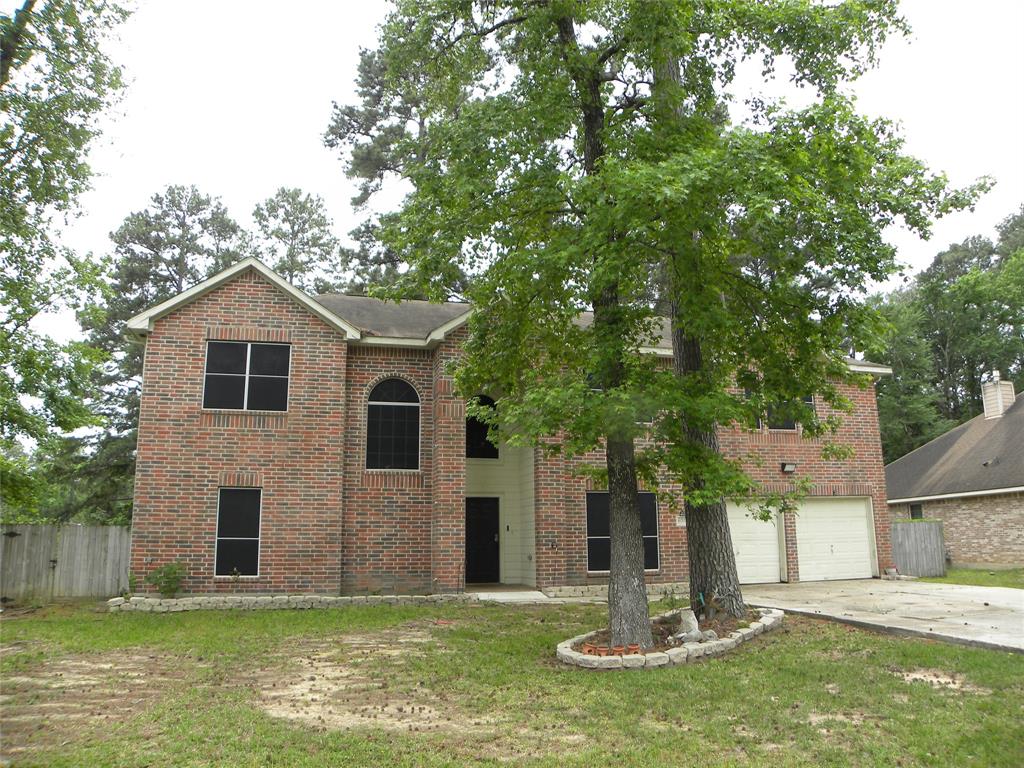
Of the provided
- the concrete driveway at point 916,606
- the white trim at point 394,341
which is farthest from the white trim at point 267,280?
the concrete driveway at point 916,606

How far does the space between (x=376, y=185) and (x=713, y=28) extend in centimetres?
2329

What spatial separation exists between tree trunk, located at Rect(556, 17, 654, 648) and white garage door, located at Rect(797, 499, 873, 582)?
34.4ft

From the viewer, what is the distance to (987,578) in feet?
62.5

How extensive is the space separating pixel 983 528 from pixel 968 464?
269 cm

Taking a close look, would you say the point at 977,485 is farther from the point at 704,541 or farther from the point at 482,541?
the point at 704,541

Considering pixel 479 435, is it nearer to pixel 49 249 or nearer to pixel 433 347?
pixel 433 347

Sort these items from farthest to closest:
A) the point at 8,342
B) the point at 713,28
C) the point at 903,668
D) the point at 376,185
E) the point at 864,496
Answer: the point at 376,185
the point at 864,496
the point at 8,342
the point at 713,28
the point at 903,668

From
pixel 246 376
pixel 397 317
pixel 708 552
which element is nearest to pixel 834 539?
A: pixel 708 552

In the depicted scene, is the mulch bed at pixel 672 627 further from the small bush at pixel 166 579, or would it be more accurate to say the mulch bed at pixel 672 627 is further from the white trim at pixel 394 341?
the small bush at pixel 166 579

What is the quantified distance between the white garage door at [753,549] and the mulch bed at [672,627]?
7388 mm

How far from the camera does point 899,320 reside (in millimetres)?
36188

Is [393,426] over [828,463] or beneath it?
over

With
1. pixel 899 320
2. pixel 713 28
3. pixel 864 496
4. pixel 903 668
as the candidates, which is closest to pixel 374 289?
pixel 713 28

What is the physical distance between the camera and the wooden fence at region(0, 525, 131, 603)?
51.3 feet
